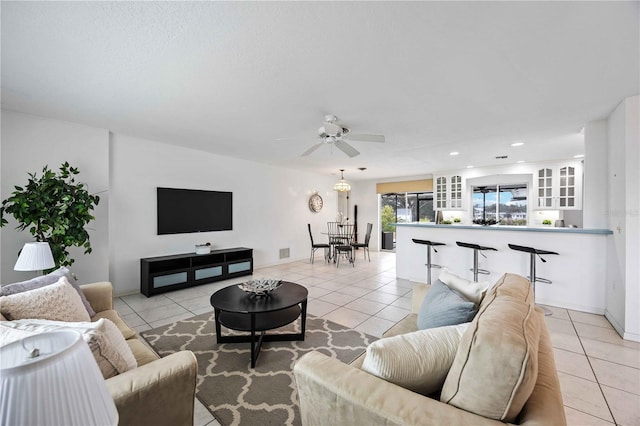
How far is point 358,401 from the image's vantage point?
38.6 inches

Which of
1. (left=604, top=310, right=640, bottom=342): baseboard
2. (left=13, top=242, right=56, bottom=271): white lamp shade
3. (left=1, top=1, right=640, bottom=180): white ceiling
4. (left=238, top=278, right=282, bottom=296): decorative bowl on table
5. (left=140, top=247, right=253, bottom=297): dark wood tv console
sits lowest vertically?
(left=604, top=310, right=640, bottom=342): baseboard

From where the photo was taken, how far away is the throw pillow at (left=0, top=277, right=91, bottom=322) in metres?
1.52

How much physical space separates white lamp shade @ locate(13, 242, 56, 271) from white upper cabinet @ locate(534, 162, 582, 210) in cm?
815

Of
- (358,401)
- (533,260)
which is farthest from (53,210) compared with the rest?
(533,260)

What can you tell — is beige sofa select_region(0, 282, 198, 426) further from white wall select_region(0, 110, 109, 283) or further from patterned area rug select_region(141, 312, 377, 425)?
white wall select_region(0, 110, 109, 283)

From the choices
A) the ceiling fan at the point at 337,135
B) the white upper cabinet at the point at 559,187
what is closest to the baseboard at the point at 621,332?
the ceiling fan at the point at 337,135

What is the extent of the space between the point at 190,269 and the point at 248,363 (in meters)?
2.70

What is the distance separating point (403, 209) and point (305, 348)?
719 centimetres

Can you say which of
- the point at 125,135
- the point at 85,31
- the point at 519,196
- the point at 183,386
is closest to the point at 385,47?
the point at 85,31

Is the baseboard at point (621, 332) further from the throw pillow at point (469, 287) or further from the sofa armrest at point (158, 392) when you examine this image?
the sofa armrest at point (158, 392)

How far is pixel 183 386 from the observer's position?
50.1 inches

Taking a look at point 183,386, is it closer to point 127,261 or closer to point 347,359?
point 347,359

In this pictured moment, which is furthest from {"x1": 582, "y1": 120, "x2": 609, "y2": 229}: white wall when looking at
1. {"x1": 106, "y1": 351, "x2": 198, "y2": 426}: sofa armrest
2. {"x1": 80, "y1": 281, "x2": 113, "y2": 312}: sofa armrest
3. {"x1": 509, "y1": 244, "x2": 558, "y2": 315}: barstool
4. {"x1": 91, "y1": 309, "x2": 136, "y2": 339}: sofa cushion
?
{"x1": 80, "y1": 281, "x2": 113, "y2": 312}: sofa armrest

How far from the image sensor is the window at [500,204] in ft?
21.6
